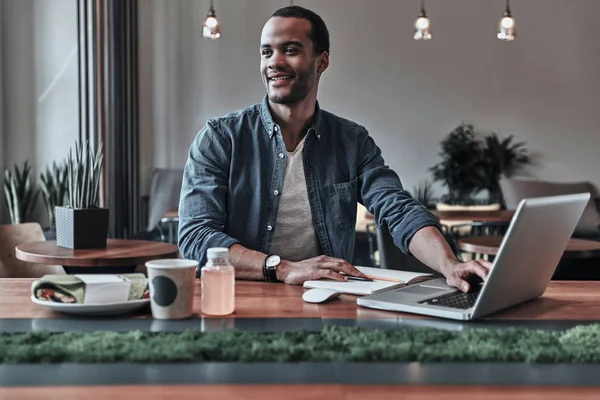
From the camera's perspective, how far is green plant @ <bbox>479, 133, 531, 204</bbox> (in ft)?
26.4

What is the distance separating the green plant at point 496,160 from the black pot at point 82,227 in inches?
216

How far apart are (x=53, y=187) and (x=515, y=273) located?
5.04 metres

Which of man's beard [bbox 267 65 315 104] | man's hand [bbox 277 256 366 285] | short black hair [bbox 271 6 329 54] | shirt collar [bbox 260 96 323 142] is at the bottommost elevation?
man's hand [bbox 277 256 366 285]

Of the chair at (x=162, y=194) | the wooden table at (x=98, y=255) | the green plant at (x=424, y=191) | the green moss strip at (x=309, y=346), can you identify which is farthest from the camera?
the green plant at (x=424, y=191)

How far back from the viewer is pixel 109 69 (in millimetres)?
6715

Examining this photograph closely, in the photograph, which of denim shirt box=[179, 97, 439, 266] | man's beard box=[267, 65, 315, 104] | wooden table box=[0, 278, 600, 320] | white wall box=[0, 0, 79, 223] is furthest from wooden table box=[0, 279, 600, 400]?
white wall box=[0, 0, 79, 223]

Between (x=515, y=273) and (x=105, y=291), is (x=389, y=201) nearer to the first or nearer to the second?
(x=515, y=273)

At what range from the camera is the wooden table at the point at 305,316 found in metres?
0.99

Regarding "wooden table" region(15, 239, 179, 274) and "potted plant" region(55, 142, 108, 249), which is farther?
"potted plant" region(55, 142, 108, 249)

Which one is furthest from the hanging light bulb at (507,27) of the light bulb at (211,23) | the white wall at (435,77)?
the light bulb at (211,23)

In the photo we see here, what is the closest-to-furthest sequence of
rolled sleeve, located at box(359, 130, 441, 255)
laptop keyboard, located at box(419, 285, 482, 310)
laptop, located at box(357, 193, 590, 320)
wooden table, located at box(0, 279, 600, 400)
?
wooden table, located at box(0, 279, 600, 400)
laptop, located at box(357, 193, 590, 320)
laptop keyboard, located at box(419, 285, 482, 310)
rolled sleeve, located at box(359, 130, 441, 255)

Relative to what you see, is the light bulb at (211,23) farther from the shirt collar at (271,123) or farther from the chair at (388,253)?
the shirt collar at (271,123)

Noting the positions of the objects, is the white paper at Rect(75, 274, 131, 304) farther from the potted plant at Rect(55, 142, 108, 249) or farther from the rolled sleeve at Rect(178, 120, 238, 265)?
the potted plant at Rect(55, 142, 108, 249)

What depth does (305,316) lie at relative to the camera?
144cm
